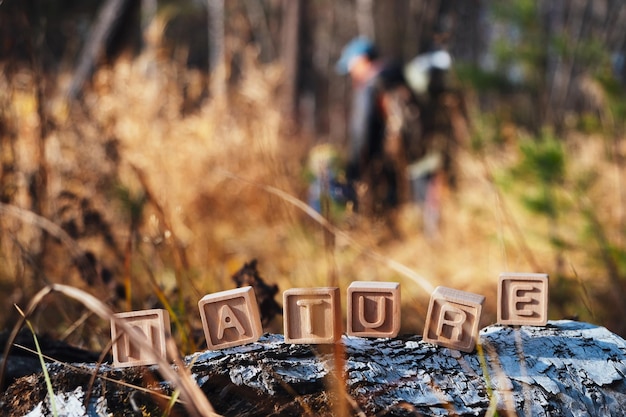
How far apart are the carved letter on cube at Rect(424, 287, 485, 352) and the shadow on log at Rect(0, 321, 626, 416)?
2cm

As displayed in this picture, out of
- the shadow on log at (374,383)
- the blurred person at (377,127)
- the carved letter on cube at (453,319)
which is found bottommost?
the shadow on log at (374,383)

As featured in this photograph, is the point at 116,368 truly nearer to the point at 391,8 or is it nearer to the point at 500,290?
the point at 500,290

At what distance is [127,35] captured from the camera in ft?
13.2

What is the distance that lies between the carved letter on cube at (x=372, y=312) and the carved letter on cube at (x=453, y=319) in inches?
1.9

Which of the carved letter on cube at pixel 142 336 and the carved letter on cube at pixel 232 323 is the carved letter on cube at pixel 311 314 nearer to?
the carved letter on cube at pixel 232 323

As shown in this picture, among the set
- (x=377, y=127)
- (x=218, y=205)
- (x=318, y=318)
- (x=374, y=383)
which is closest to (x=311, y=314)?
(x=318, y=318)

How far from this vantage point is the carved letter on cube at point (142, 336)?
3.09 feet

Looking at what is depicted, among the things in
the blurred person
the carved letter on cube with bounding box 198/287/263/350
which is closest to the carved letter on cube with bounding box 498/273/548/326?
the carved letter on cube with bounding box 198/287/263/350

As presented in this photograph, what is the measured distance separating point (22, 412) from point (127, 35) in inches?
134

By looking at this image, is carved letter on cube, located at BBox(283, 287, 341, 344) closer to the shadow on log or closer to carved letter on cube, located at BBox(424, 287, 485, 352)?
the shadow on log

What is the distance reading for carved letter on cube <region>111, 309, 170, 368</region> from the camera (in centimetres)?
94

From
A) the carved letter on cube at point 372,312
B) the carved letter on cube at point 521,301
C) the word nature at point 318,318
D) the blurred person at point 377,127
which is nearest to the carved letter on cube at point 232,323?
the word nature at point 318,318

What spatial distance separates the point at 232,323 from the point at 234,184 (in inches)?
129

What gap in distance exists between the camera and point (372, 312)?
1.00 m
